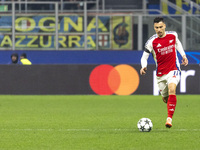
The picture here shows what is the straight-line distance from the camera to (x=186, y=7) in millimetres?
23578

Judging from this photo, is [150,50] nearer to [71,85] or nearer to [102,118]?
[102,118]

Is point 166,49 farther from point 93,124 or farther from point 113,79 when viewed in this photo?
point 113,79

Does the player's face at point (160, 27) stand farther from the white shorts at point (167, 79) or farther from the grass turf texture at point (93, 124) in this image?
the grass turf texture at point (93, 124)

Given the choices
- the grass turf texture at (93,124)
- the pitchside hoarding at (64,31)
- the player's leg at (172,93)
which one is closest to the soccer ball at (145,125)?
the grass turf texture at (93,124)

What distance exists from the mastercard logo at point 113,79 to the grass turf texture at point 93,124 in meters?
1.63

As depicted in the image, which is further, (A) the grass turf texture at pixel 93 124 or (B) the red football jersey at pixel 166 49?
(B) the red football jersey at pixel 166 49

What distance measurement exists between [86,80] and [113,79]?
914 mm

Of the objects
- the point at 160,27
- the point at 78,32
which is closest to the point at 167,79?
the point at 160,27

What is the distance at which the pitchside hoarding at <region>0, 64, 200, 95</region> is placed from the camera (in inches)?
762

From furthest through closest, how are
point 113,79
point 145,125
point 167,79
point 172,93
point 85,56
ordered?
point 85,56 → point 113,79 → point 167,79 → point 172,93 → point 145,125

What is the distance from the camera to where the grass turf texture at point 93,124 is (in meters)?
7.60

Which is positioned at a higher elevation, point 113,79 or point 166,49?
point 166,49

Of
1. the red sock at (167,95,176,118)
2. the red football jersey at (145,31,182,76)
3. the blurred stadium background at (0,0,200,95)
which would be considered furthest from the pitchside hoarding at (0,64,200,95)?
the red sock at (167,95,176,118)

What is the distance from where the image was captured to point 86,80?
19469 millimetres
